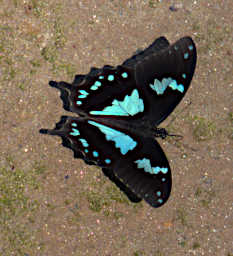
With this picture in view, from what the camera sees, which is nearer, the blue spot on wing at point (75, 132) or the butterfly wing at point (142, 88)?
the butterfly wing at point (142, 88)

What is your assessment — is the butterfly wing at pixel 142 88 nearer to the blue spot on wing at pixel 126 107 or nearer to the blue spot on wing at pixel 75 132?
the blue spot on wing at pixel 126 107

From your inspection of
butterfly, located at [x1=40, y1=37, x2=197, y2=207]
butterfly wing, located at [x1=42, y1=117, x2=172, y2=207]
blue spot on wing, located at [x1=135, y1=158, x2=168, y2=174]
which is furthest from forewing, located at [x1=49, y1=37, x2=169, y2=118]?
blue spot on wing, located at [x1=135, y1=158, x2=168, y2=174]

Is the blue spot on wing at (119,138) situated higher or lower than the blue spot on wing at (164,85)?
lower

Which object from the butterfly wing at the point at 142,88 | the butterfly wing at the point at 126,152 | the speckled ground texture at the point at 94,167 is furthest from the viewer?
the speckled ground texture at the point at 94,167

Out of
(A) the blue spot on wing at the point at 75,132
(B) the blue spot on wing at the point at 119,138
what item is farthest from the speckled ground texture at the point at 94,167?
(B) the blue spot on wing at the point at 119,138

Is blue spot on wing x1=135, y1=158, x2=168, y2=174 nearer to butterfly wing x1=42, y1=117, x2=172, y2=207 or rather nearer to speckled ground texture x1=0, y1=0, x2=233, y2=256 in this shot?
butterfly wing x1=42, y1=117, x2=172, y2=207

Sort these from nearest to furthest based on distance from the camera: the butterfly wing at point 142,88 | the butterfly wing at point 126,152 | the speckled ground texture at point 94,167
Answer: the butterfly wing at point 142,88, the butterfly wing at point 126,152, the speckled ground texture at point 94,167

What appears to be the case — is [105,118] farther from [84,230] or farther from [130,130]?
[84,230]

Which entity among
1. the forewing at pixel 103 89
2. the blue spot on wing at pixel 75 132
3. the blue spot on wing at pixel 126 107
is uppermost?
the forewing at pixel 103 89

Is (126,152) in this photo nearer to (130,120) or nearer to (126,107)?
(130,120)

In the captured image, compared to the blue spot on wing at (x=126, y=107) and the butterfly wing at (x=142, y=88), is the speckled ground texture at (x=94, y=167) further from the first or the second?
the blue spot on wing at (x=126, y=107)
